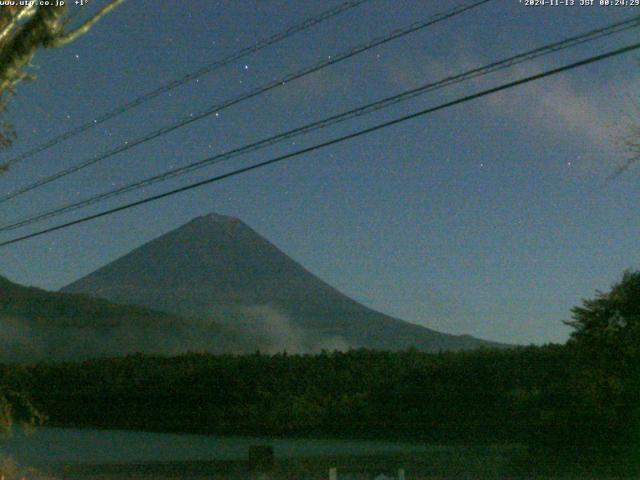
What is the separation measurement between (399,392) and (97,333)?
21.5m

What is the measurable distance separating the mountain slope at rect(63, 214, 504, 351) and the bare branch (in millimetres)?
33403

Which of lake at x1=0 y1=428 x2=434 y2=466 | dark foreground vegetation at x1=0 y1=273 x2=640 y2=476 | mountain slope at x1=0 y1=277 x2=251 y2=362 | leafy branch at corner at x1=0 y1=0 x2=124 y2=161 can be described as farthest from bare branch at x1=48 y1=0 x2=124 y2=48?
mountain slope at x1=0 y1=277 x2=251 y2=362

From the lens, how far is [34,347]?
4128 cm

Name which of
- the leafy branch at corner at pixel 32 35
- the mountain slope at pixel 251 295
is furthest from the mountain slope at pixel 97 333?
the leafy branch at corner at pixel 32 35

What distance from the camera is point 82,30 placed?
740cm

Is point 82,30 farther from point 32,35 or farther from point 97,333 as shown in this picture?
point 97,333

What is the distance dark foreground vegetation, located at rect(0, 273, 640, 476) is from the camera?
1534cm

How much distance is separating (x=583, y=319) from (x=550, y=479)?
9.63 ft

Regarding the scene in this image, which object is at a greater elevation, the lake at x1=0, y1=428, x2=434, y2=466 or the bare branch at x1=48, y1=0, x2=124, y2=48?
the bare branch at x1=48, y1=0, x2=124, y2=48

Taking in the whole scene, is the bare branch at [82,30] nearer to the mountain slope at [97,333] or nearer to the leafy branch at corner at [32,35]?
the leafy branch at corner at [32,35]

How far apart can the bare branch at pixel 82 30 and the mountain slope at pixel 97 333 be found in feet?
109

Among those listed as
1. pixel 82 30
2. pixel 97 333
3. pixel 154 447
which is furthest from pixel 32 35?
pixel 97 333

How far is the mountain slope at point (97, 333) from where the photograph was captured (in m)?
41.1

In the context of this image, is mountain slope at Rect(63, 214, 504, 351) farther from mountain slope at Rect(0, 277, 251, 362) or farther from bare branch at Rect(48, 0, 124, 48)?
bare branch at Rect(48, 0, 124, 48)
